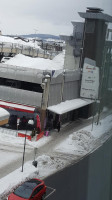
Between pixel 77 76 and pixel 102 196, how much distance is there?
662 inches

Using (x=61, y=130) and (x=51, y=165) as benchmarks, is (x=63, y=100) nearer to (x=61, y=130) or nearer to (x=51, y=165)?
(x=61, y=130)

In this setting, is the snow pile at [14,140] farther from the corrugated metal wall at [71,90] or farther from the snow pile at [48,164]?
the corrugated metal wall at [71,90]

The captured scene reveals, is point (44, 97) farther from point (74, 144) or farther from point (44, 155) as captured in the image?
point (44, 155)

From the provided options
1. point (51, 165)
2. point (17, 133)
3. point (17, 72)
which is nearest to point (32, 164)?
point (51, 165)

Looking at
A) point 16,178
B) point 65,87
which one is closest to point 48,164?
point 16,178

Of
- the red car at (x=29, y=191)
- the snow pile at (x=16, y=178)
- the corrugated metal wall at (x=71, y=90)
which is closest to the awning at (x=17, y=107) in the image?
the corrugated metal wall at (x=71, y=90)

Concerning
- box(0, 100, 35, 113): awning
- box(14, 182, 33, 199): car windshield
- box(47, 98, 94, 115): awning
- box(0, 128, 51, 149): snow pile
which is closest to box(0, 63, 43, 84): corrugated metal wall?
box(0, 100, 35, 113): awning

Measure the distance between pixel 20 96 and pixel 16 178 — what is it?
23.0 feet

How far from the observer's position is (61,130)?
15.8 m

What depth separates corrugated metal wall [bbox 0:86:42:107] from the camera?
15.2 meters

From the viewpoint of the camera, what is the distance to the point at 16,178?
8.87 m

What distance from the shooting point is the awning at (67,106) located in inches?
601

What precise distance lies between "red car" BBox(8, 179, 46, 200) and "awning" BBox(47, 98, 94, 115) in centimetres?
699

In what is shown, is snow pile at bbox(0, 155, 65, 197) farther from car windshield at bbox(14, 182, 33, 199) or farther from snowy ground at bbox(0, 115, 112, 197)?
car windshield at bbox(14, 182, 33, 199)
